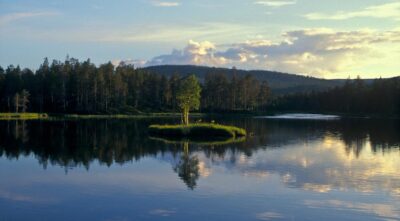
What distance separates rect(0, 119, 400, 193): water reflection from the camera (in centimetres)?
3650

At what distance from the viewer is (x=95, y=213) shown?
970 inches

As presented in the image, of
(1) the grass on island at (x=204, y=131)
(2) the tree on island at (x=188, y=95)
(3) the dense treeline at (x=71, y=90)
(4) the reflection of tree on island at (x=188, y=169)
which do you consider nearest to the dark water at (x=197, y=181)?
(4) the reflection of tree on island at (x=188, y=169)

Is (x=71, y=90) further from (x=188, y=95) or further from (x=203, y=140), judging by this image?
(x=203, y=140)

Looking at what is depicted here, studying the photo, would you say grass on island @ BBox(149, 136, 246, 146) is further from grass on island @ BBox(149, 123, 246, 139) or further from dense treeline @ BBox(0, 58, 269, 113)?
dense treeline @ BBox(0, 58, 269, 113)

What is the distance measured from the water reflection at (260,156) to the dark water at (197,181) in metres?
0.10

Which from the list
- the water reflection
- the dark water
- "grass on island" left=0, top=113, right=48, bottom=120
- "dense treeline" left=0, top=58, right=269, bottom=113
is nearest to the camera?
the dark water

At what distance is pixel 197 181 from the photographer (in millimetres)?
34562

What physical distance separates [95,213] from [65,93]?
146 m

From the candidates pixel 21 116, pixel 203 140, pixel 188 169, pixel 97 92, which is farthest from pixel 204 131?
pixel 97 92

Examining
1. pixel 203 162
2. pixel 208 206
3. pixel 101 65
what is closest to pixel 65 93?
pixel 101 65

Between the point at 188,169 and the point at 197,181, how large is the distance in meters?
6.20

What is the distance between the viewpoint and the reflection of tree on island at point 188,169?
34566 mm

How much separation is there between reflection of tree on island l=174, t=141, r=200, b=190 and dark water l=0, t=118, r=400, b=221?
0.26ft

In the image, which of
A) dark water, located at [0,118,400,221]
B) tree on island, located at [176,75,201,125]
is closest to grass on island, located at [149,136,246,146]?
dark water, located at [0,118,400,221]
